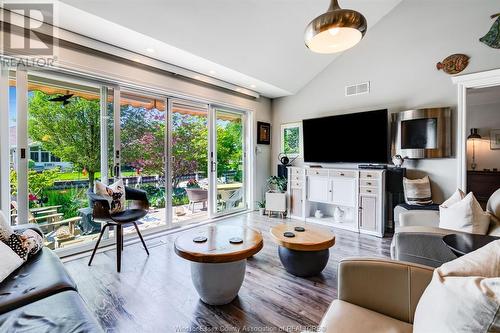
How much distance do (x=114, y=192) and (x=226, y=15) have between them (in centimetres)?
258

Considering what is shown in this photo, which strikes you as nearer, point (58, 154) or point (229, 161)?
point (58, 154)

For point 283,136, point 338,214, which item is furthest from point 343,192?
point 283,136

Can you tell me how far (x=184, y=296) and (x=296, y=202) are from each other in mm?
3139

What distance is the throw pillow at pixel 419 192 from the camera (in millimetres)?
3498

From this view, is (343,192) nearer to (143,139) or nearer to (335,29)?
(335,29)

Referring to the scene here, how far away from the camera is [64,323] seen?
1.07 meters

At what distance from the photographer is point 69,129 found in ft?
9.73

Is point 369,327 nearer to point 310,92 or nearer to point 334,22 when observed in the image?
point 334,22

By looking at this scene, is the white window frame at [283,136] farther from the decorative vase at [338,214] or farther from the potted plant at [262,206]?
the decorative vase at [338,214]

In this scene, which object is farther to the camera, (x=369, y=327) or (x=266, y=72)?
(x=266, y=72)

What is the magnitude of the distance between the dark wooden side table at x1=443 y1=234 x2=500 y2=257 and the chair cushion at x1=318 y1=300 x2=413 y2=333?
0.61 meters

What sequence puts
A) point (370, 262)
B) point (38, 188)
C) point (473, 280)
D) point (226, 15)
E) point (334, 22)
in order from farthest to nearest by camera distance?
point (226, 15) < point (38, 188) < point (334, 22) < point (370, 262) < point (473, 280)

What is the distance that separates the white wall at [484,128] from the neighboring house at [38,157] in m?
7.07

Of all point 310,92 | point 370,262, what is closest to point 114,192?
point 370,262
